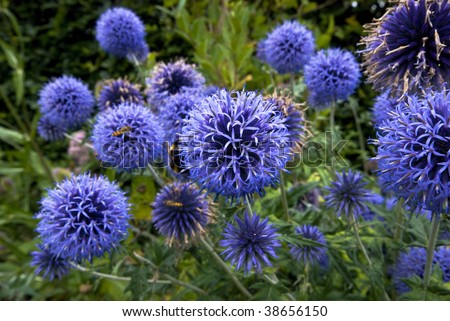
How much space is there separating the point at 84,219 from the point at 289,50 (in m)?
1.51

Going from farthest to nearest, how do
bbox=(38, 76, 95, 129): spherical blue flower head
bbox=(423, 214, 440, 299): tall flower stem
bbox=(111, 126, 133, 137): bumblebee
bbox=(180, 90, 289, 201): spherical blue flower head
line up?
bbox=(38, 76, 95, 129): spherical blue flower head, bbox=(111, 126, 133, 137): bumblebee, bbox=(423, 214, 440, 299): tall flower stem, bbox=(180, 90, 289, 201): spherical blue flower head

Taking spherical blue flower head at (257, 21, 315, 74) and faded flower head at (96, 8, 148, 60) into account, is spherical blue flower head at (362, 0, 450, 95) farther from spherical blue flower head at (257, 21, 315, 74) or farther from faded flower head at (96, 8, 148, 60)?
faded flower head at (96, 8, 148, 60)

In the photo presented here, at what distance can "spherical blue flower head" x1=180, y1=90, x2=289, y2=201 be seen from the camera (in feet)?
4.71

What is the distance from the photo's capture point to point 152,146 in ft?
6.48

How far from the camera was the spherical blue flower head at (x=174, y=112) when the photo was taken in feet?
6.86

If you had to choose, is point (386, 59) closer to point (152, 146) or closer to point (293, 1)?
point (152, 146)

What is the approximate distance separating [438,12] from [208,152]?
3.05 feet

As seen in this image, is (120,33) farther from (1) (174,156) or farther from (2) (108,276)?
(2) (108,276)

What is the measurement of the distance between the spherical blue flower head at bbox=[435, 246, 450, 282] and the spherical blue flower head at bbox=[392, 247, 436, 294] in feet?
0.13

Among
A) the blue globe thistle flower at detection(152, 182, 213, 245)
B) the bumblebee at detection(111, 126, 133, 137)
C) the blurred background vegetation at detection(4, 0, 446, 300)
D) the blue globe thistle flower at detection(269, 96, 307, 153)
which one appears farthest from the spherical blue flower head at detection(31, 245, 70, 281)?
the blue globe thistle flower at detection(269, 96, 307, 153)

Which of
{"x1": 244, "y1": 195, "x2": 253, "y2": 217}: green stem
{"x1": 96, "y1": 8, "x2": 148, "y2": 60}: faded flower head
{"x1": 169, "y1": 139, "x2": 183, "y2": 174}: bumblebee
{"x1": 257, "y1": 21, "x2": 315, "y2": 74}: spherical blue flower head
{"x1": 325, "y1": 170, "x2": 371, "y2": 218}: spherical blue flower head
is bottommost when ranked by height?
{"x1": 244, "y1": 195, "x2": 253, "y2": 217}: green stem

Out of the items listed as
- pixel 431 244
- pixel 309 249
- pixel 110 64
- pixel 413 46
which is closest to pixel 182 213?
pixel 309 249

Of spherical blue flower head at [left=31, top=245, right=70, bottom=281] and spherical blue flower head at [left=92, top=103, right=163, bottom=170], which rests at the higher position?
spherical blue flower head at [left=92, top=103, right=163, bottom=170]

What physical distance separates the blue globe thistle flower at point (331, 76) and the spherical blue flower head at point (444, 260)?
35.9 inches
